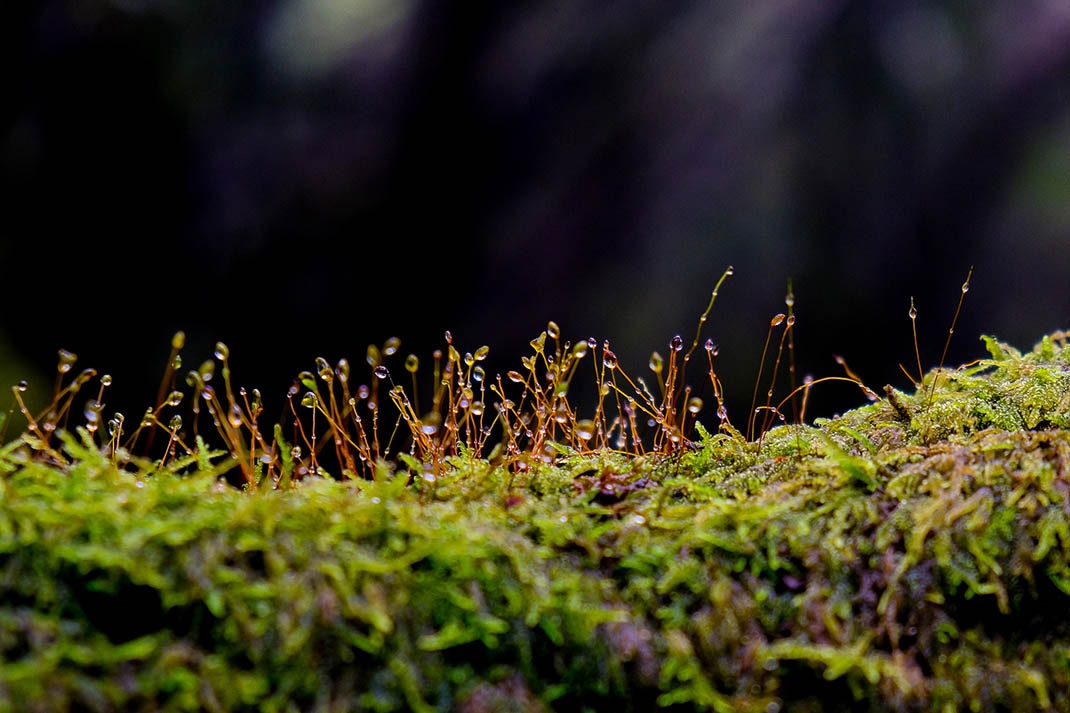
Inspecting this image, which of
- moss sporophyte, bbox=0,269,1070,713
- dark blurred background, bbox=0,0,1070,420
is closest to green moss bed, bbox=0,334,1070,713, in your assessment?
moss sporophyte, bbox=0,269,1070,713

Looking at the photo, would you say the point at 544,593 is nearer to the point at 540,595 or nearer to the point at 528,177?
the point at 540,595

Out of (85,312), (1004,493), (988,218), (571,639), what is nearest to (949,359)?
(988,218)

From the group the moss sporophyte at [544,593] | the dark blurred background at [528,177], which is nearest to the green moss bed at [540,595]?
the moss sporophyte at [544,593]

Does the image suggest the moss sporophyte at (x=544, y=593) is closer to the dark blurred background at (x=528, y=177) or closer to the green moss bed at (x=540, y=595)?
the green moss bed at (x=540, y=595)

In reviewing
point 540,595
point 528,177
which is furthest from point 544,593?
point 528,177

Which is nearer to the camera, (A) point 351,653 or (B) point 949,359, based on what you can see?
(A) point 351,653

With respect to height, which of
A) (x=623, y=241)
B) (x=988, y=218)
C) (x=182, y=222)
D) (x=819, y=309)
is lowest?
(x=819, y=309)

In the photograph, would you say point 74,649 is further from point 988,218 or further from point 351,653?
point 988,218
